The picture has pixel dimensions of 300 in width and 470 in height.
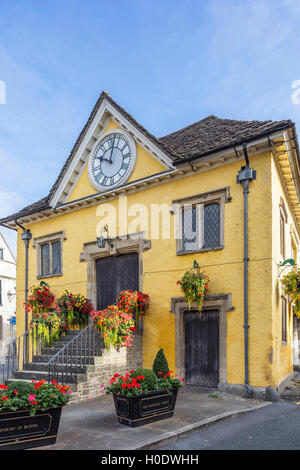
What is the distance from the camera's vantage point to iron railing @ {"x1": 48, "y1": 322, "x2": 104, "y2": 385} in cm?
1061

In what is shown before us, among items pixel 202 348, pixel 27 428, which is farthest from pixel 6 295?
pixel 27 428

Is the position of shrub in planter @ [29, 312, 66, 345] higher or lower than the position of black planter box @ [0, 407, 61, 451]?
higher

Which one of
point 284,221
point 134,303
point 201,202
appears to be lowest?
point 134,303

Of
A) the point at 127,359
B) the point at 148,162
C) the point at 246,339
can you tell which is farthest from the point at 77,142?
the point at 246,339

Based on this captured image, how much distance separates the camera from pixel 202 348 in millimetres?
11766

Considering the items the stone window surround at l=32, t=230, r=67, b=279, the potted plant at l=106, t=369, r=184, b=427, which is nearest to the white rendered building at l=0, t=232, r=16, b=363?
the stone window surround at l=32, t=230, r=67, b=279

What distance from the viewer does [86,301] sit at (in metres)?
14.5

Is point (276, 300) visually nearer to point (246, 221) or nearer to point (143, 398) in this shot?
point (246, 221)

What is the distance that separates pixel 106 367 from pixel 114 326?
3.66ft

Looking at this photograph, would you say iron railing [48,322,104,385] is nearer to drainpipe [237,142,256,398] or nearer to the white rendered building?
drainpipe [237,142,256,398]

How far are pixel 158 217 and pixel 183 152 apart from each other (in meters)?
2.14

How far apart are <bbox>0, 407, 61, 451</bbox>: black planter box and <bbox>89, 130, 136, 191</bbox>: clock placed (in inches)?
344

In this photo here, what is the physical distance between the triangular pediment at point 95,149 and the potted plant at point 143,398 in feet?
21.6
